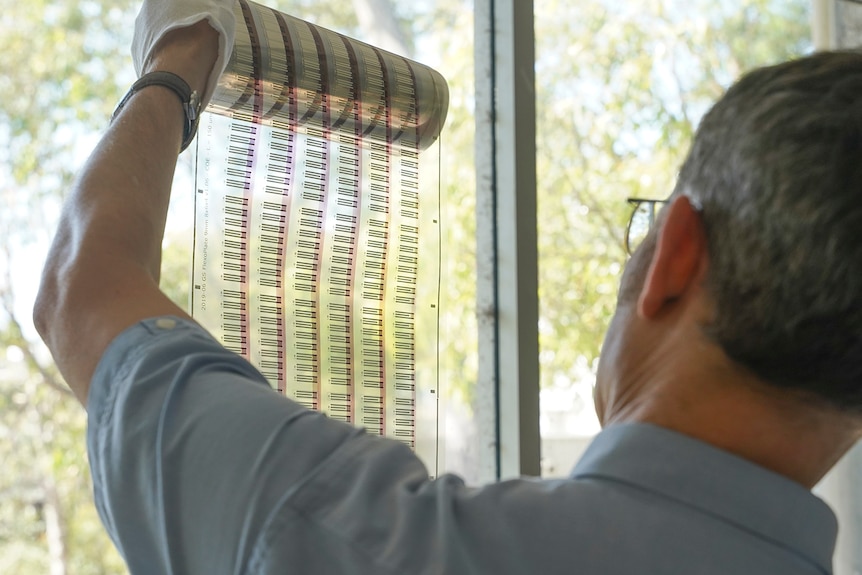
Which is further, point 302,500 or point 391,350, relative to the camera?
point 391,350

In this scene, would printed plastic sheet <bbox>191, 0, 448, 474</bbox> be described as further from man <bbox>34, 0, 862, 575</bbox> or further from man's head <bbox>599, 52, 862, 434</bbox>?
man's head <bbox>599, 52, 862, 434</bbox>

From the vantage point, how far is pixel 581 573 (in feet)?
1.81

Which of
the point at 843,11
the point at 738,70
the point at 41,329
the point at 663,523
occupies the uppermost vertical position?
the point at 843,11

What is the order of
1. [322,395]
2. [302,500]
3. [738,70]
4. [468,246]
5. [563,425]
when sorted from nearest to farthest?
[302,500] < [322,395] < [468,246] < [563,425] < [738,70]

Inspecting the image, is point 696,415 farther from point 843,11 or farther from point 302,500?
point 843,11

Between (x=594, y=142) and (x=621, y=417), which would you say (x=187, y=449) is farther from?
(x=594, y=142)

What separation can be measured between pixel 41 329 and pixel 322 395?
456 mm

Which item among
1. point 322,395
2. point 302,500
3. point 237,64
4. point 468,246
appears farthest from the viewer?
point 468,246

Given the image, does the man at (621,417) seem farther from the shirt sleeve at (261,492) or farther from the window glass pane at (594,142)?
the window glass pane at (594,142)

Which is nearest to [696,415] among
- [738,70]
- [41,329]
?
[41,329]

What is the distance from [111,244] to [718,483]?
42cm

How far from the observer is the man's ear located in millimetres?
650

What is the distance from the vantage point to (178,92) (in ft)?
2.52

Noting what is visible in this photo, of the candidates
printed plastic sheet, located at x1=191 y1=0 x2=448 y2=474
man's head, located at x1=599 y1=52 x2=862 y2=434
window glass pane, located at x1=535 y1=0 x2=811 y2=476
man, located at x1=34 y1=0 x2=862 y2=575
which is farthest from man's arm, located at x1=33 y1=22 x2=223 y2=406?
window glass pane, located at x1=535 y1=0 x2=811 y2=476
